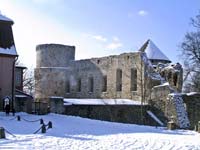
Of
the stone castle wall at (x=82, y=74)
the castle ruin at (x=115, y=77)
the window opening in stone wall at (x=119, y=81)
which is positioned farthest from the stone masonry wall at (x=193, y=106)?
the window opening in stone wall at (x=119, y=81)

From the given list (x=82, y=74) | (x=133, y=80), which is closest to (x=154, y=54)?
(x=133, y=80)

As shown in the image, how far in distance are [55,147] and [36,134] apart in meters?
3.39

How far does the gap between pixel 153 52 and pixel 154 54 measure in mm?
312

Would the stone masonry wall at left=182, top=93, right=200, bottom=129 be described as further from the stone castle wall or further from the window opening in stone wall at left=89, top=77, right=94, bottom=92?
the window opening in stone wall at left=89, top=77, right=94, bottom=92

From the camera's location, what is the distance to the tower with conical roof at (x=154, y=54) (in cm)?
4150

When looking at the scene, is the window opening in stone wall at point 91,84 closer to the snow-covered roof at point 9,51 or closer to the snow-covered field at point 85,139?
the snow-covered roof at point 9,51

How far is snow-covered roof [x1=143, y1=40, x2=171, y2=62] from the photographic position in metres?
41.6

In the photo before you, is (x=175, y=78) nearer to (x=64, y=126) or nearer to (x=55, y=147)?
(x=64, y=126)

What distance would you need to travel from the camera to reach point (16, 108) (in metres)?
29.6

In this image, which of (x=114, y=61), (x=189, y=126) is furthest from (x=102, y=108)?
(x=114, y=61)

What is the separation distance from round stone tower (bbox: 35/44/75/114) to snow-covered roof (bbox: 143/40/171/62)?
9.79 m

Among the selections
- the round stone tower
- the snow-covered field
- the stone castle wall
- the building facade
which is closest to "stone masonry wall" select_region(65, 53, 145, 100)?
the stone castle wall

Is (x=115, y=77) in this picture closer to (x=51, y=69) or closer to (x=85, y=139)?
(x=51, y=69)

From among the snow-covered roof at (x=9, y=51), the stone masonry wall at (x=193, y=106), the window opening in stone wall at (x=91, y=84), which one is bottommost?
the stone masonry wall at (x=193, y=106)
